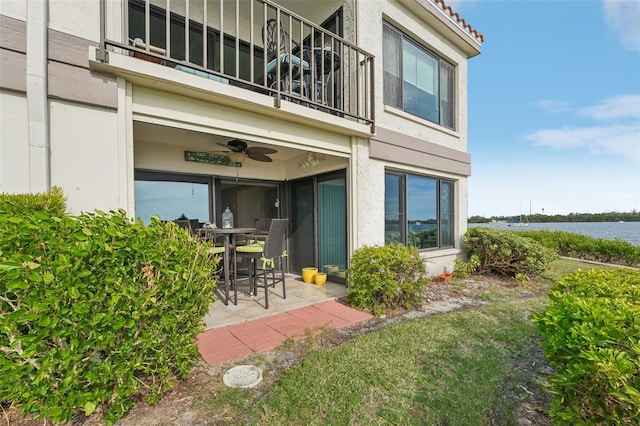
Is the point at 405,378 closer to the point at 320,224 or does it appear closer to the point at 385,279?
the point at 385,279

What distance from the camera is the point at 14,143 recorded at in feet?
7.49

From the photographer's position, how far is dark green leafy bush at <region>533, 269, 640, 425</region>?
4.06 ft

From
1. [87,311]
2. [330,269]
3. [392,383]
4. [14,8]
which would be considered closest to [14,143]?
[14,8]

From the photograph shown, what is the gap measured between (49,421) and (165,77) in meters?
3.02

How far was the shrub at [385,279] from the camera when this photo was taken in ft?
13.4

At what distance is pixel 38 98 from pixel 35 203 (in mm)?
950

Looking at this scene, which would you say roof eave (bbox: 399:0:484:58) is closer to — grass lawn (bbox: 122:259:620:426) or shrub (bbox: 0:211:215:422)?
grass lawn (bbox: 122:259:620:426)

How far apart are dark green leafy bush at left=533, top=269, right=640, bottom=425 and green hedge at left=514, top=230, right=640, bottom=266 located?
996 cm

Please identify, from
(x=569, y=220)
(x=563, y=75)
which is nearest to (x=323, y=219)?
(x=563, y=75)

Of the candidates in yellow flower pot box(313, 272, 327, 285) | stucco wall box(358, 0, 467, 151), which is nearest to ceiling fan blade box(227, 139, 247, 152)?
stucco wall box(358, 0, 467, 151)

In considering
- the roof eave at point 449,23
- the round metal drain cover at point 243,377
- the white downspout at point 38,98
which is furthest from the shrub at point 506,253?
the white downspout at point 38,98

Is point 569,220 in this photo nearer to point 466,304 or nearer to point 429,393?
point 466,304

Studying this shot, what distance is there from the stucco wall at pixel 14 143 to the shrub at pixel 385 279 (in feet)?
12.8

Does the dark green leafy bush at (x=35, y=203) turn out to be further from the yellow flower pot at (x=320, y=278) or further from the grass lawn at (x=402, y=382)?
the yellow flower pot at (x=320, y=278)
